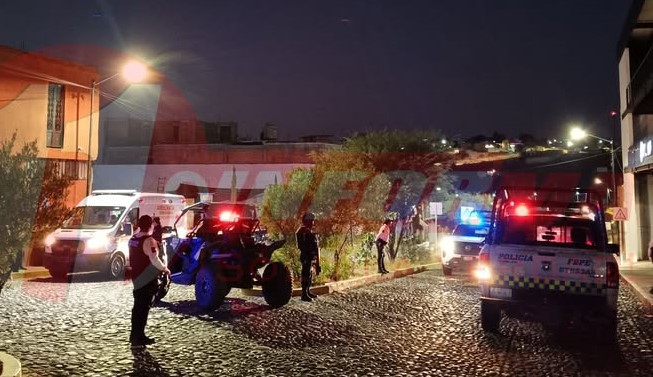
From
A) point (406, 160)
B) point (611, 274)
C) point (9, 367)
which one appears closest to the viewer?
point (9, 367)

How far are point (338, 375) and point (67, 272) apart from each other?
11179mm

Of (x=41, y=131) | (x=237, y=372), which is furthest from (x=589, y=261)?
(x=41, y=131)

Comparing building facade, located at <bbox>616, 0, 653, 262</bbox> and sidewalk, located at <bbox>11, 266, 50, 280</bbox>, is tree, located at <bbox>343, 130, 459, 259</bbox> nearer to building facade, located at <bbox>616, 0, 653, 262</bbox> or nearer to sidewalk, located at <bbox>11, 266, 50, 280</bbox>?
building facade, located at <bbox>616, 0, 653, 262</bbox>

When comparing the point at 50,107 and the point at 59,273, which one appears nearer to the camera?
the point at 59,273

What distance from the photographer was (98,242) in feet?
51.4

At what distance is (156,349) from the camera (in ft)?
26.6

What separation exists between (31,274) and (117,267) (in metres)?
2.32

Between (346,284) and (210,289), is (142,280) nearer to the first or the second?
(210,289)

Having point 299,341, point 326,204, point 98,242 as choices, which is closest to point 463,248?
point 326,204

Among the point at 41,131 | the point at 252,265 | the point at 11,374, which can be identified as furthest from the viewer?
the point at 41,131

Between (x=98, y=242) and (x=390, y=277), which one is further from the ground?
(x=98, y=242)

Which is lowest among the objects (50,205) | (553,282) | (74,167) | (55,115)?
(553,282)

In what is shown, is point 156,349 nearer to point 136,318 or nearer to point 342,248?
point 136,318

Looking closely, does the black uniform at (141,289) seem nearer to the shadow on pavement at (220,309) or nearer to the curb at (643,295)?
the shadow on pavement at (220,309)
